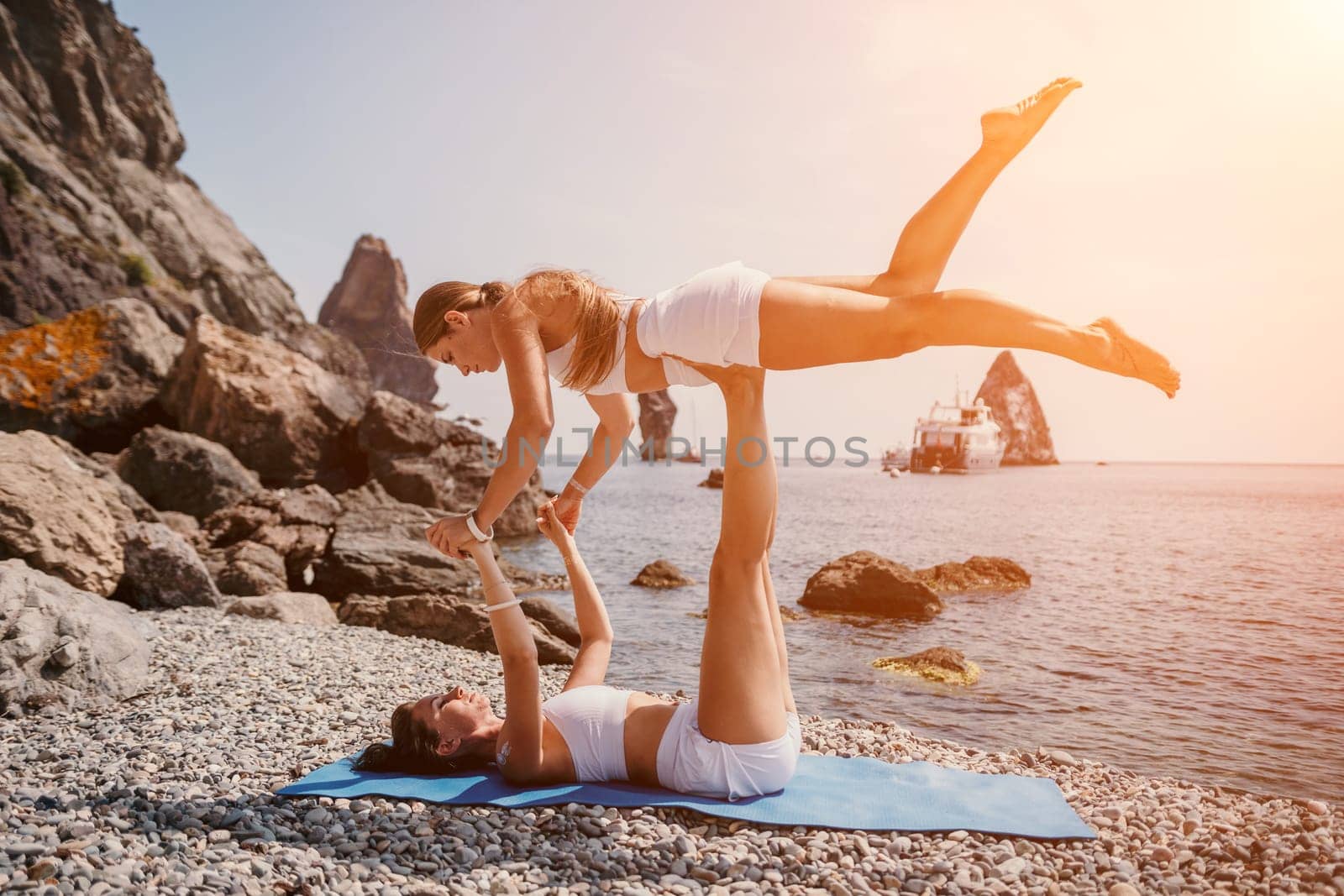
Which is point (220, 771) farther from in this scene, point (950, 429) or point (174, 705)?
point (950, 429)

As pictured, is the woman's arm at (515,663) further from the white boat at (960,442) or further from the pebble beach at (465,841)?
the white boat at (960,442)

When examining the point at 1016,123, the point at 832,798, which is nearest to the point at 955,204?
the point at 1016,123

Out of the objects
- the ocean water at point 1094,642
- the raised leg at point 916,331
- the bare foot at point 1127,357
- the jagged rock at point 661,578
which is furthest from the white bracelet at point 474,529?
the jagged rock at point 661,578

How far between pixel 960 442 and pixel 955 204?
57.1 metres

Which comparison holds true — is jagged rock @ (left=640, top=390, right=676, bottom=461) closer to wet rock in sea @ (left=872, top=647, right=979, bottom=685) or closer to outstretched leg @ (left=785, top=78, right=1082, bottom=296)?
wet rock in sea @ (left=872, top=647, right=979, bottom=685)

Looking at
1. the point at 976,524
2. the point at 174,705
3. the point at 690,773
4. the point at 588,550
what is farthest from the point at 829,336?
the point at 976,524

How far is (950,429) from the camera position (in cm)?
5356

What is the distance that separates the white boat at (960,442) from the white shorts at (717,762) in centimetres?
4431

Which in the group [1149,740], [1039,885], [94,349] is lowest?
[1149,740]

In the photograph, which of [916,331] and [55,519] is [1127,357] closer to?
[916,331]

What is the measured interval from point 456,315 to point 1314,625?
14.1 meters

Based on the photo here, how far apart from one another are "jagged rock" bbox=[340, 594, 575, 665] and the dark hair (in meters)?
4.25

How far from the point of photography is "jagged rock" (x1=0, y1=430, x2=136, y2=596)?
25.4 ft

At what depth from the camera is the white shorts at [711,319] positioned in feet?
12.1
